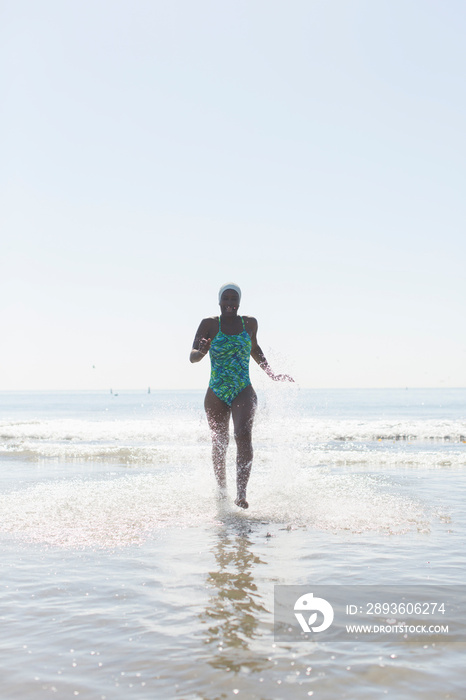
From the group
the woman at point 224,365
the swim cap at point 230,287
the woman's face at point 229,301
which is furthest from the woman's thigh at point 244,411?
the swim cap at point 230,287

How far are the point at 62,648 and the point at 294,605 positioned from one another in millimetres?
1067

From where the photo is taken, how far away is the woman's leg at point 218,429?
600 centimetres

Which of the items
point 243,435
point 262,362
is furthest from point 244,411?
point 262,362

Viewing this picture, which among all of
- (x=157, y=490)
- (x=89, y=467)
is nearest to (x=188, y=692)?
(x=157, y=490)

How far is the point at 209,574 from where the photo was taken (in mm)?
3465

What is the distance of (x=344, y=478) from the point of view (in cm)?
812

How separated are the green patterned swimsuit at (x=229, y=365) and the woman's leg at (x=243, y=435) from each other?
98mm

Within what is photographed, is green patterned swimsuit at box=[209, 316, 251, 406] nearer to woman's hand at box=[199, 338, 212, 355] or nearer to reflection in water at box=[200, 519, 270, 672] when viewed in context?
woman's hand at box=[199, 338, 212, 355]

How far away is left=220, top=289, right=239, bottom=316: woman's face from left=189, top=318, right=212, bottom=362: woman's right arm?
0.22m

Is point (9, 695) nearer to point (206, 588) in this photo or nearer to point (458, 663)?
point (206, 588)

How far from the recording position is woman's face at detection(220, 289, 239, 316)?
6145 mm

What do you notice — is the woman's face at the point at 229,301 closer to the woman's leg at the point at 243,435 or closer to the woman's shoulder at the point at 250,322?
the woman's shoulder at the point at 250,322

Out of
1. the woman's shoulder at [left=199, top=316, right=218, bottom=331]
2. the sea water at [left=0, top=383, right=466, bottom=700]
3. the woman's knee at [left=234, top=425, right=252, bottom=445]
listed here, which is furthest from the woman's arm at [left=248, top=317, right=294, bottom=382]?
the woman's knee at [left=234, top=425, right=252, bottom=445]

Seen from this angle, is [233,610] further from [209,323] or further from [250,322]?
[250,322]
